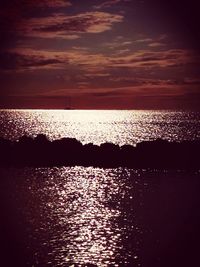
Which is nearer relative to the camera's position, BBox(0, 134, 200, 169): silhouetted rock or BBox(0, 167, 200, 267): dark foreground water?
BBox(0, 167, 200, 267): dark foreground water

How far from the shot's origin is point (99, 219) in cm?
3659

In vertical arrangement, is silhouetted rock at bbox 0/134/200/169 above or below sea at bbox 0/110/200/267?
above

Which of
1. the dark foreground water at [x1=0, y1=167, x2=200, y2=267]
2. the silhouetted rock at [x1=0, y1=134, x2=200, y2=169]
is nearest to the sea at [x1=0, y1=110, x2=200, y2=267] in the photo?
the dark foreground water at [x1=0, y1=167, x2=200, y2=267]

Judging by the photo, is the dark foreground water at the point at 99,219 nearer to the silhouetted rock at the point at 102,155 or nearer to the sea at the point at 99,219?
the sea at the point at 99,219

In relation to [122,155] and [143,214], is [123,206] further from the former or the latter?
[122,155]

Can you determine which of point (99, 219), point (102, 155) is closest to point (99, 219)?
point (99, 219)

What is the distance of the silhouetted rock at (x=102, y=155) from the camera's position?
6606 centimetres

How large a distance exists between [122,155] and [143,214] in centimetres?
3114

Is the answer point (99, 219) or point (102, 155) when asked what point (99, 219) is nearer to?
point (99, 219)

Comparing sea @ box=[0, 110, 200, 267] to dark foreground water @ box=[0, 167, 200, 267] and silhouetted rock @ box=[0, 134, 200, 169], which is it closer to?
dark foreground water @ box=[0, 167, 200, 267]

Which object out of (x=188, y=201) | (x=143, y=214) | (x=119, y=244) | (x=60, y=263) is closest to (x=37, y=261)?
(x=60, y=263)

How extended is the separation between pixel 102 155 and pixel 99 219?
33142 millimetres

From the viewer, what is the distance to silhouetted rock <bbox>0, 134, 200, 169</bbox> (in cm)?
6606

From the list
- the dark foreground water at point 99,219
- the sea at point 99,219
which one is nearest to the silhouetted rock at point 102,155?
the sea at point 99,219
